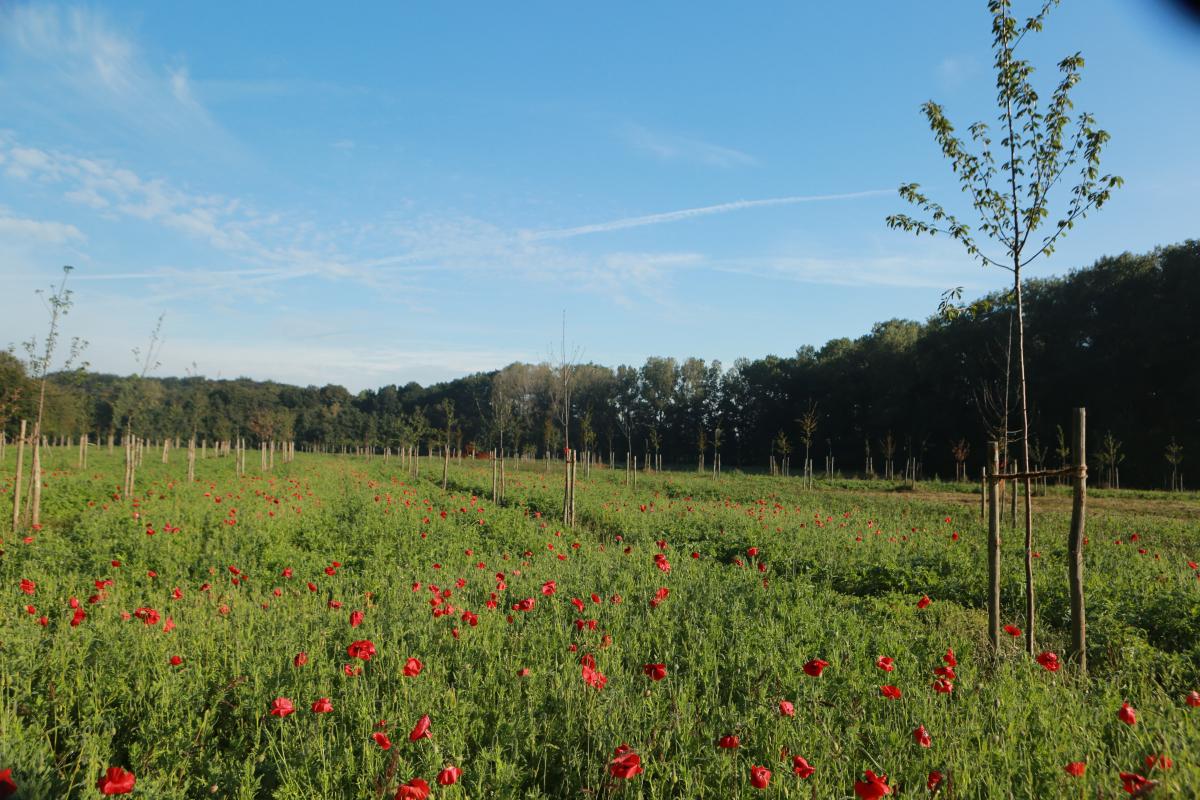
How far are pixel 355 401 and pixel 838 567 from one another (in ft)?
373

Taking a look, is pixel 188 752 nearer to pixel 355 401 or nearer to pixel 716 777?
pixel 716 777

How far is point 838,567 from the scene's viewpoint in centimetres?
848

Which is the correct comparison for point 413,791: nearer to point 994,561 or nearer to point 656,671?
point 656,671

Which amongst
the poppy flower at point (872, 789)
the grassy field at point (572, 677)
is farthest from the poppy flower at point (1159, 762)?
the poppy flower at point (872, 789)

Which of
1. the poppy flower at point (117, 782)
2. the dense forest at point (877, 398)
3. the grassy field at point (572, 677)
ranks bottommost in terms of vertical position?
the grassy field at point (572, 677)

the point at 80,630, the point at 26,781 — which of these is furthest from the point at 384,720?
the point at 80,630

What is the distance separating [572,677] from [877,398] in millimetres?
52692

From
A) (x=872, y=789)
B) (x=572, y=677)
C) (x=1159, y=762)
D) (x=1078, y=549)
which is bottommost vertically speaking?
(x=572, y=677)

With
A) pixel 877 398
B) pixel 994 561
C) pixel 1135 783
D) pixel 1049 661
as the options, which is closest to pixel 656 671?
pixel 1135 783

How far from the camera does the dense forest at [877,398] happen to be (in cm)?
3400

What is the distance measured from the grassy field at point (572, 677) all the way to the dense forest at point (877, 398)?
3.64m

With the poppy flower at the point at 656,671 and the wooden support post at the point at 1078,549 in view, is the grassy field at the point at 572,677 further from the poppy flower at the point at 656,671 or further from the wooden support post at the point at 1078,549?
the wooden support post at the point at 1078,549

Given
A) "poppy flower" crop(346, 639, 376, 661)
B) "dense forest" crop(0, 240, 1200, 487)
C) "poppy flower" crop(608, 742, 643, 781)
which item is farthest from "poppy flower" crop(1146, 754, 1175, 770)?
"dense forest" crop(0, 240, 1200, 487)

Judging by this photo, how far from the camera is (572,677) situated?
4.09 m
